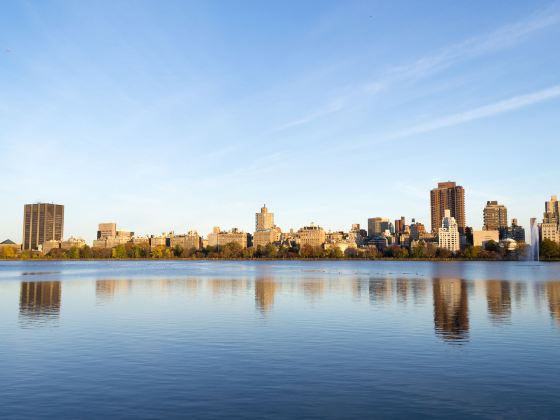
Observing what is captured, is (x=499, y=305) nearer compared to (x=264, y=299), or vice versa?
(x=499, y=305)

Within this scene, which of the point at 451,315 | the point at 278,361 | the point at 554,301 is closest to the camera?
the point at 278,361

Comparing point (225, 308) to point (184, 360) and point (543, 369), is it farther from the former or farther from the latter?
point (543, 369)

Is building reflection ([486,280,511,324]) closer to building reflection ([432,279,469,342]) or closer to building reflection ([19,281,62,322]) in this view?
building reflection ([432,279,469,342])

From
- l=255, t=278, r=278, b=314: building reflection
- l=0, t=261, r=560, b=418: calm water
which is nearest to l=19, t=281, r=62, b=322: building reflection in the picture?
l=0, t=261, r=560, b=418: calm water

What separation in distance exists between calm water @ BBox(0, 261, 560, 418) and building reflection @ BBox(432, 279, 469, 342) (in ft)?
0.59

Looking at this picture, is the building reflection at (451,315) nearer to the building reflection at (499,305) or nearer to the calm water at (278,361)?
the calm water at (278,361)

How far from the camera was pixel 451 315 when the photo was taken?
4856 centimetres

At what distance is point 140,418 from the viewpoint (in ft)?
64.6

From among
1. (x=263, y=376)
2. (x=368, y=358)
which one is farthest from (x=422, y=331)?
(x=263, y=376)

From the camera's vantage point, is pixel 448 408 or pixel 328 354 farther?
pixel 328 354

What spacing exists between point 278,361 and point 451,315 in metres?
25.0

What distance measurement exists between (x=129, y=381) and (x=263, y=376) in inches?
246

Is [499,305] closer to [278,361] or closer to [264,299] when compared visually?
[264,299]

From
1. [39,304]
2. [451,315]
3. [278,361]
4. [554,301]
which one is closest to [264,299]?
[451,315]
